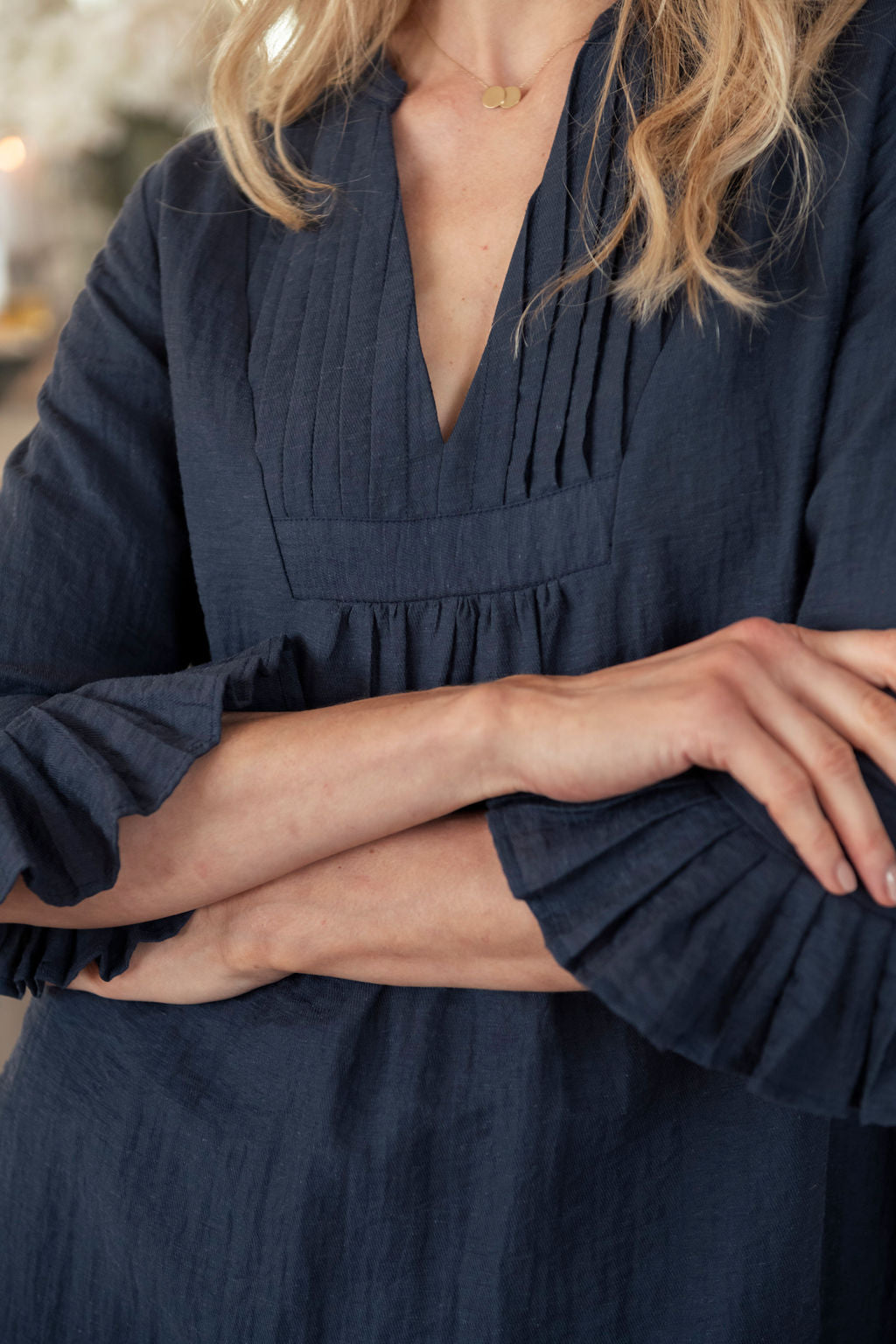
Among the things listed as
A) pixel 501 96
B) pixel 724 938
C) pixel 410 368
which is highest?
pixel 501 96

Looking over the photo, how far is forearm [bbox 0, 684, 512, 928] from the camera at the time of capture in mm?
763

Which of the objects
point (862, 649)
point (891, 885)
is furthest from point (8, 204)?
point (891, 885)

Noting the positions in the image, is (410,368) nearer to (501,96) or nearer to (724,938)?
(501,96)

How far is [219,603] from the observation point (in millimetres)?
997

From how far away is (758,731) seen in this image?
2.26 ft

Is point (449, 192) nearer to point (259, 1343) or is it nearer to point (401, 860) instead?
point (401, 860)

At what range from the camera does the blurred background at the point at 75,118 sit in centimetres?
169

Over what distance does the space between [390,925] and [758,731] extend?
0.95 feet

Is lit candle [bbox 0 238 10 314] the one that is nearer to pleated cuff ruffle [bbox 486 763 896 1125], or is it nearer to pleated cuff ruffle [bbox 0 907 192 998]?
pleated cuff ruffle [bbox 0 907 192 998]

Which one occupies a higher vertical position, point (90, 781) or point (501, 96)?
point (501, 96)

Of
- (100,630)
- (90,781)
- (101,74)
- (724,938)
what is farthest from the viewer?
(101,74)

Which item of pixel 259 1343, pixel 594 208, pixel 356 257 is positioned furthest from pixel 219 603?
pixel 259 1343

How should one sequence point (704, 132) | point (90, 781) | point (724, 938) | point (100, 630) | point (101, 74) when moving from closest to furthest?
1. point (724, 938)
2. point (90, 781)
3. point (704, 132)
4. point (100, 630)
5. point (101, 74)

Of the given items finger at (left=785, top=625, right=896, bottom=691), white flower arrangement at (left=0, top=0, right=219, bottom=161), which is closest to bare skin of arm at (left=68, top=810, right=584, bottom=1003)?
finger at (left=785, top=625, right=896, bottom=691)
